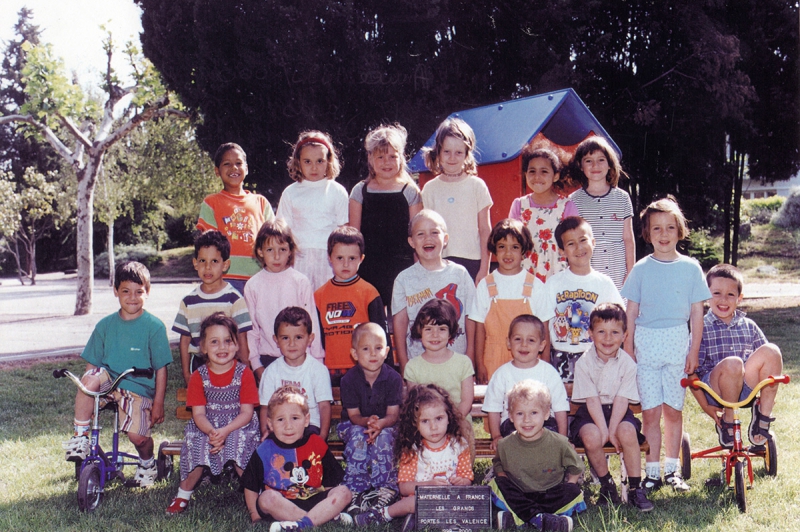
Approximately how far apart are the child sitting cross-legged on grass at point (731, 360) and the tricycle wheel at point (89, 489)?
3.53 m

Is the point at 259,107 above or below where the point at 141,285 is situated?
above

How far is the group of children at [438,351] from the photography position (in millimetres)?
3783

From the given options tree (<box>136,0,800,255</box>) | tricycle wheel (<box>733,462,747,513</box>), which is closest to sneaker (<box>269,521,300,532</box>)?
tricycle wheel (<box>733,462,747,513</box>)

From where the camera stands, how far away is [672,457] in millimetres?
4203

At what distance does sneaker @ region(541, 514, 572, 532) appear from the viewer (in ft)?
11.5

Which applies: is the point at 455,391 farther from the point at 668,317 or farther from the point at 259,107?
the point at 259,107

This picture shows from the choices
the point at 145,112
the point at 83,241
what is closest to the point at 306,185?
the point at 145,112

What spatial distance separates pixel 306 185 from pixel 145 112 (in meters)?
9.58

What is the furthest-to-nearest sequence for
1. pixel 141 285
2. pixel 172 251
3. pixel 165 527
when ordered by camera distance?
pixel 172 251 → pixel 141 285 → pixel 165 527

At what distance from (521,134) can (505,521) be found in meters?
4.85

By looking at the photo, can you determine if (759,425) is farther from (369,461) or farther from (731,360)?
(369,461)

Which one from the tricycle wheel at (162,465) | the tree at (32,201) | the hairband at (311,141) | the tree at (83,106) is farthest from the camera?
the tree at (32,201)

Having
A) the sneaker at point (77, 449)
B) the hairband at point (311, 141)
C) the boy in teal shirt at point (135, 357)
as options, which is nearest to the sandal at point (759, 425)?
the hairband at point (311, 141)

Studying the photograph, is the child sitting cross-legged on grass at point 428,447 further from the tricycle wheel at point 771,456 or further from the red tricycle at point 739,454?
the tricycle wheel at point 771,456
